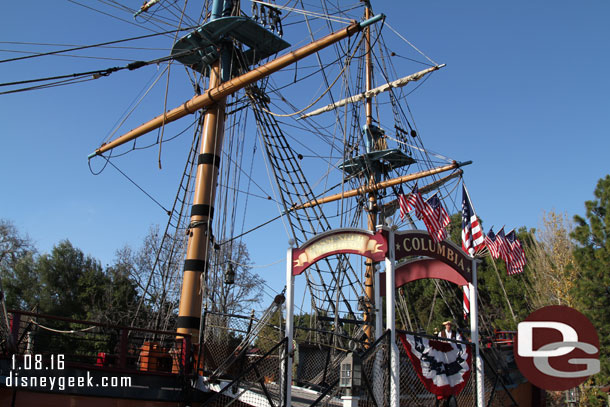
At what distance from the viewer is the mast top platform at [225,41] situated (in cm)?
1501

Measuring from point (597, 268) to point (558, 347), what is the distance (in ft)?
40.9

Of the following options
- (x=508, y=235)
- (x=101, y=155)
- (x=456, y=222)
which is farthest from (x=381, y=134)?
(x=101, y=155)

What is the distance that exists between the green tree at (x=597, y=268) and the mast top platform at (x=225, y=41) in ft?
42.2

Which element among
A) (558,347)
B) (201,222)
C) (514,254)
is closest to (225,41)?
(201,222)

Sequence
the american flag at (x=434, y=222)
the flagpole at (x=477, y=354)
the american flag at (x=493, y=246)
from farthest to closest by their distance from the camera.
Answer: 1. the american flag at (x=493, y=246)
2. the american flag at (x=434, y=222)
3. the flagpole at (x=477, y=354)

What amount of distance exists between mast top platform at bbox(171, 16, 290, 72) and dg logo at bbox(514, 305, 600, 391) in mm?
10637

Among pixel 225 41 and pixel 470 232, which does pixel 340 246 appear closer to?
pixel 470 232

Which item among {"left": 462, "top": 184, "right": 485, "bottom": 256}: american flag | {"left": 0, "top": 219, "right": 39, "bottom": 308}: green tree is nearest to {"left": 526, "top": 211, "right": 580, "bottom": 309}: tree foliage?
{"left": 462, "top": 184, "right": 485, "bottom": 256}: american flag

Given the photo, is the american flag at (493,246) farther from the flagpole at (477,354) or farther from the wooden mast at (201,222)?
the wooden mast at (201,222)

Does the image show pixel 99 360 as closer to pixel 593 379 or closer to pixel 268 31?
pixel 268 31

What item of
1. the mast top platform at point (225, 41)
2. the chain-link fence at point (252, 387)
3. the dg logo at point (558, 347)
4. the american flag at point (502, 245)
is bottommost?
the chain-link fence at point (252, 387)

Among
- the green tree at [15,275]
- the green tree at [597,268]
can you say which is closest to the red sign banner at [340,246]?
the green tree at [597,268]

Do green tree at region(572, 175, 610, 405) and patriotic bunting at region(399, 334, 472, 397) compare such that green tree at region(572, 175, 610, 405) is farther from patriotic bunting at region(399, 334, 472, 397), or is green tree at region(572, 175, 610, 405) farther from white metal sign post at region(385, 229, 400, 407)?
white metal sign post at region(385, 229, 400, 407)

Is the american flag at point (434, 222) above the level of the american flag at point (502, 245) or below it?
below
